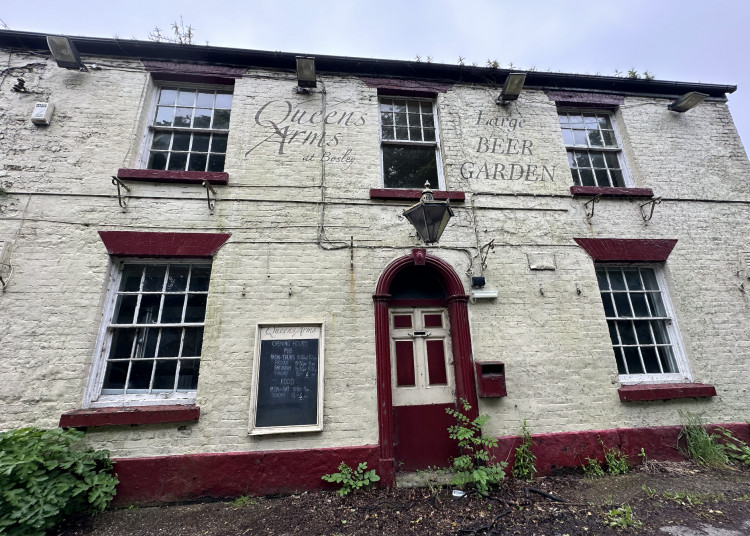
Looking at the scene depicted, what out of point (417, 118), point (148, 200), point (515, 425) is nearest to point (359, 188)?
point (417, 118)

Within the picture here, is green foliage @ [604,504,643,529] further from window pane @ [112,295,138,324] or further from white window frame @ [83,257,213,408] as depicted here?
window pane @ [112,295,138,324]

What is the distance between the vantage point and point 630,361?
4.91 metres

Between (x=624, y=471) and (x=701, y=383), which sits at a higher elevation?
(x=701, y=383)

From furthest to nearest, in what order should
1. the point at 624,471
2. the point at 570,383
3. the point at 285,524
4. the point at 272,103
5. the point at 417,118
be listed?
the point at 417,118
the point at 272,103
the point at 570,383
the point at 624,471
the point at 285,524

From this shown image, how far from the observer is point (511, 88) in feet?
18.7

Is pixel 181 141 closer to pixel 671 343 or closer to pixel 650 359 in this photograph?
pixel 650 359

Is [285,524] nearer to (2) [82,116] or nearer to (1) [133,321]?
(1) [133,321]

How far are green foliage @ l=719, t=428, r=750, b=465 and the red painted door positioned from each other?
3.69 m

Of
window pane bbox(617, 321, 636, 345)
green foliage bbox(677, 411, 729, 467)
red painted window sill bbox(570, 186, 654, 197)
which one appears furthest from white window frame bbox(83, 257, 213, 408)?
green foliage bbox(677, 411, 729, 467)

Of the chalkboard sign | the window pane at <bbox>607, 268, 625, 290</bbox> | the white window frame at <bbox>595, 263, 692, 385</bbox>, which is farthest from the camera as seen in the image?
the window pane at <bbox>607, 268, 625, 290</bbox>

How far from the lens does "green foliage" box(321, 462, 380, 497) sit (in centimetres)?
383

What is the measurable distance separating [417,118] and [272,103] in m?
2.52

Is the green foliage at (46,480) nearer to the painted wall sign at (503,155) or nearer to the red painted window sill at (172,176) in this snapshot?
the red painted window sill at (172,176)

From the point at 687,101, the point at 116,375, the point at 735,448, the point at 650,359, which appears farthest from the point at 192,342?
the point at 687,101
